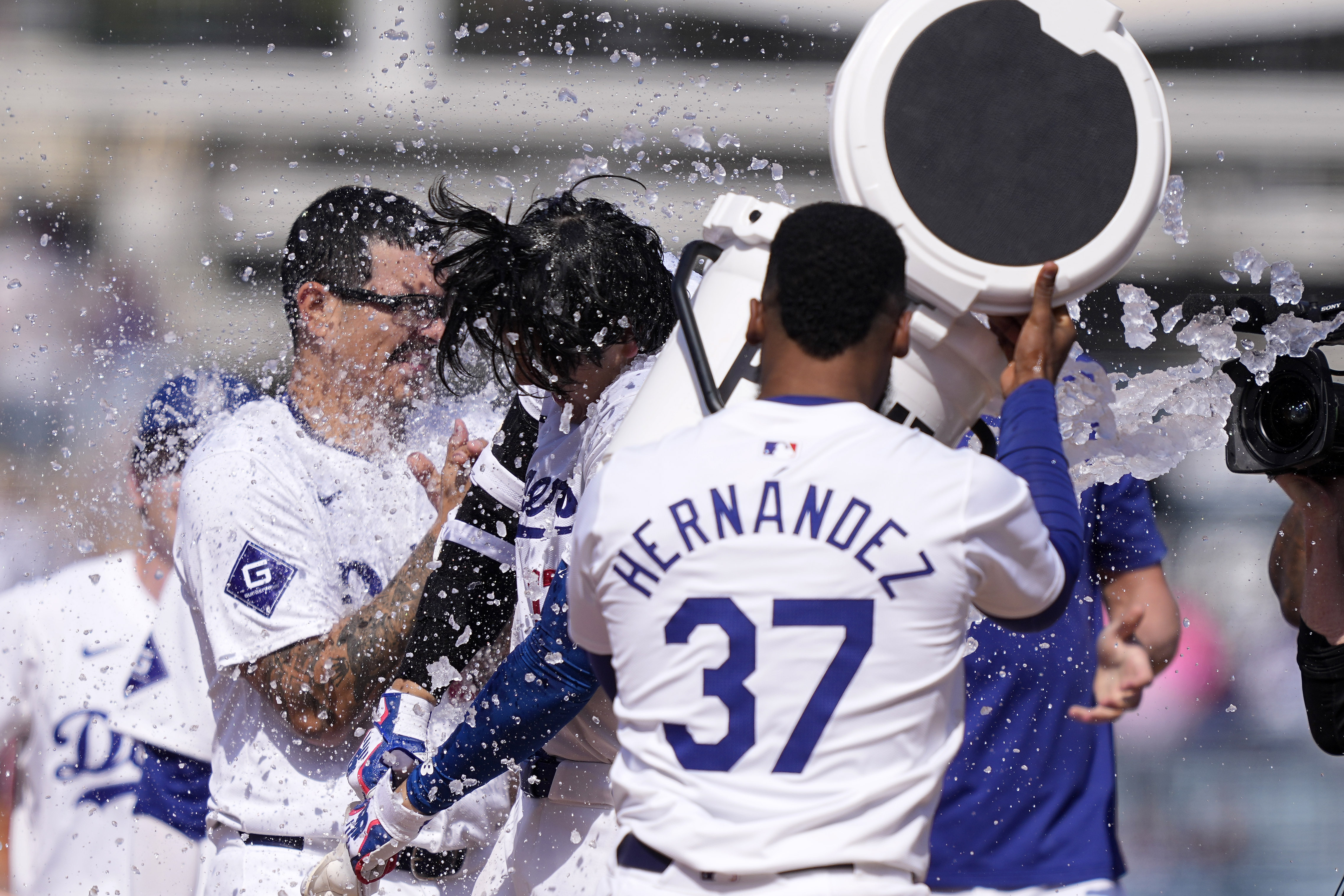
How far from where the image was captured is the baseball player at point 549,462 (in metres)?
2.31

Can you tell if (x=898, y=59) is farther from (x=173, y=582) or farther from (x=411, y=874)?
(x=173, y=582)

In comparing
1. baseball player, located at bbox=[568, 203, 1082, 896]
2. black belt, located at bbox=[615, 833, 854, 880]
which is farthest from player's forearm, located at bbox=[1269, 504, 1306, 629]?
black belt, located at bbox=[615, 833, 854, 880]

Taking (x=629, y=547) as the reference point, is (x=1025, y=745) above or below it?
below

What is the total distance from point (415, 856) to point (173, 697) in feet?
2.76

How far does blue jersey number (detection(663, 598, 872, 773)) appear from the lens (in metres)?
1.43

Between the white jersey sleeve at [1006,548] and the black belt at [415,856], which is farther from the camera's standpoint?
the black belt at [415,856]

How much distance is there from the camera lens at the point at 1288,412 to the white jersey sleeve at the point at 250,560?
2018mm

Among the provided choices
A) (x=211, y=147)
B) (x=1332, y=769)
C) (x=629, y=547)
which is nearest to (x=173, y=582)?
(x=629, y=547)

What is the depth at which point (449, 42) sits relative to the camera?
24.8 feet

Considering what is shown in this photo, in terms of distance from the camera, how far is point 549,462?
8.30ft

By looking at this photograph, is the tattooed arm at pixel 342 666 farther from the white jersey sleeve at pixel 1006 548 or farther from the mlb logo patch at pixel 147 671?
the white jersey sleeve at pixel 1006 548

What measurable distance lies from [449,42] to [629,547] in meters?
6.72

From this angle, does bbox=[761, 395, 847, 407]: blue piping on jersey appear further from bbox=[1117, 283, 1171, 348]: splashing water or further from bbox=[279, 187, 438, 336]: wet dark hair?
bbox=[279, 187, 438, 336]: wet dark hair

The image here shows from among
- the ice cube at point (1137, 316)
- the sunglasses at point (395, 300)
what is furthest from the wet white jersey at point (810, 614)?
the sunglasses at point (395, 300)
